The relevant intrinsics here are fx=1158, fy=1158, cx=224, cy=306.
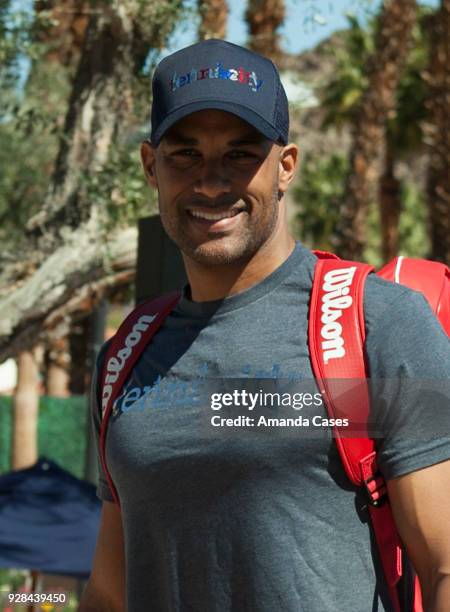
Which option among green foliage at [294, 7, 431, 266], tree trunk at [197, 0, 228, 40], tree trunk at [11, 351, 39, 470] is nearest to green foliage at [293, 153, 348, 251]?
green foliage at [294, 7, 431, 266]

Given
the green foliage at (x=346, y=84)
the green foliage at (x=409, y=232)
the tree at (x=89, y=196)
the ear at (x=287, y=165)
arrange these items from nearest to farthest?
the ear at (x=287, y=165) < the tree at (x=89, y=196) < the green foliage at (x=346, y=84) < the green foliage at (x=409, y=232)

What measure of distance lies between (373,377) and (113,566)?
846 mm

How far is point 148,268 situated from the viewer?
4.75 metres

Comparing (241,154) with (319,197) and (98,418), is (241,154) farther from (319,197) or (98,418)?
(319,197)

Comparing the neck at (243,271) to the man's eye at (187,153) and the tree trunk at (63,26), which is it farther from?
the tree trunk at (63,26)

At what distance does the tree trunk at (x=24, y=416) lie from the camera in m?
17.0

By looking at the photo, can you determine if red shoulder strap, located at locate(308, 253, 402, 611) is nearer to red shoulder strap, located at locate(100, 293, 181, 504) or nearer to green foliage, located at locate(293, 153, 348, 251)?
red shoulder strap, located at locate(100, 293, 181, 504)

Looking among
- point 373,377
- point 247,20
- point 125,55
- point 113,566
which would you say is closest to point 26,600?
point 113,566

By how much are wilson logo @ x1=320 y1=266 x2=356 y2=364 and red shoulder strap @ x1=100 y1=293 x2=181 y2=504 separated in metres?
0.45

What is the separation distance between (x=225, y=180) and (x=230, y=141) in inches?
3.1

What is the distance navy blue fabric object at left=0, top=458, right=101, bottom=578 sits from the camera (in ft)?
25.6

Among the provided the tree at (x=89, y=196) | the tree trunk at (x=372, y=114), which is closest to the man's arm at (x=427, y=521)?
the tree at (x=89, y=196)

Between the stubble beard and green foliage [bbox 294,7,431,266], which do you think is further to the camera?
green foliage [bbox 294,7,431,266]

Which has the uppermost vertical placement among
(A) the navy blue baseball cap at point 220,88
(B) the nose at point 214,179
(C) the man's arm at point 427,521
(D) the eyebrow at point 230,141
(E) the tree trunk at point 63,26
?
(E) the tree trunk at point 63,26
